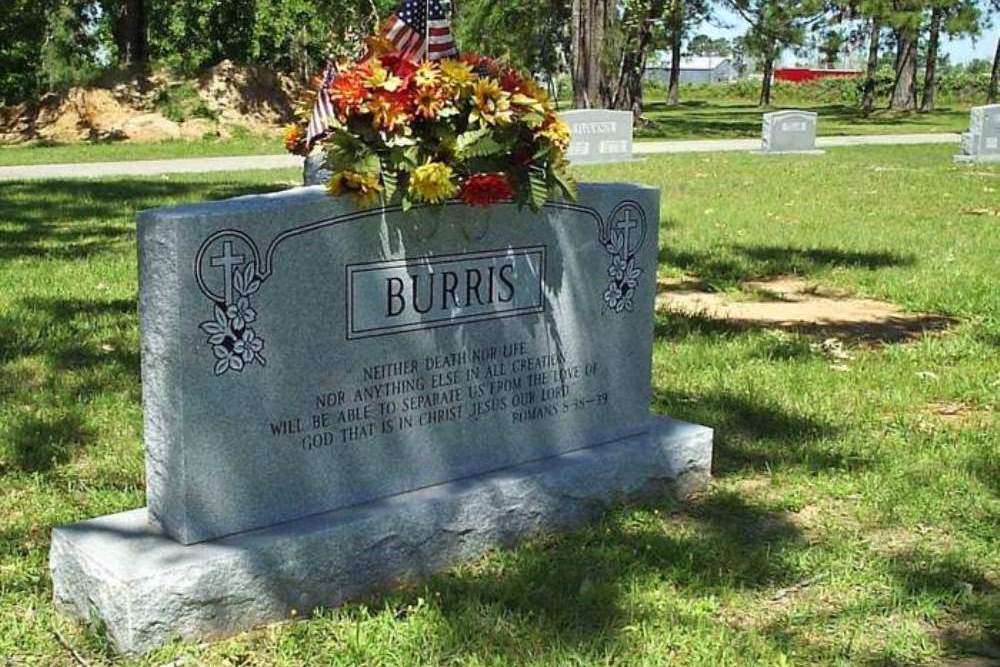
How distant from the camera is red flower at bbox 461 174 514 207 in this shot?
380 cm

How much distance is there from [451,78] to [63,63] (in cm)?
2555

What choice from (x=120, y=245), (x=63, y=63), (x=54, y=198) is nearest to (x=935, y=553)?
(x=120, y=245)

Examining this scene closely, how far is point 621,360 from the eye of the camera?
15.0ft

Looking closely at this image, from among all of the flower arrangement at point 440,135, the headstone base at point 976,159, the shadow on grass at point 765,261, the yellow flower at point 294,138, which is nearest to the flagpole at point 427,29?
the flower arrangement at point 440,135

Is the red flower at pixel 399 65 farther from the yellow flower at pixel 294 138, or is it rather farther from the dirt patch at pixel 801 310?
the dirt patch at pixel 801 310

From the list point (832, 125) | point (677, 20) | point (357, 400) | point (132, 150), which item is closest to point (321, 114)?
point (357, 400)

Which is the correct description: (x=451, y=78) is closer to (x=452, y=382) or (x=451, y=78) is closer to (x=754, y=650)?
(x=452, y=382)

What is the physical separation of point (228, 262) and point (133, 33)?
26732 mm

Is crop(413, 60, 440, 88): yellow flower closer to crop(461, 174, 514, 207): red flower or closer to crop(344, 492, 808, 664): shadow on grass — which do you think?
crop(461, 174, 514, 207): red flower

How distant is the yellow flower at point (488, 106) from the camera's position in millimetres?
3773

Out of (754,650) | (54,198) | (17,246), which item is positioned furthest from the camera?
(54,198)

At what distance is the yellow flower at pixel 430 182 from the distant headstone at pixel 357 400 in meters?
0.14

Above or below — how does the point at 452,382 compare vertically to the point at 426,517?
above

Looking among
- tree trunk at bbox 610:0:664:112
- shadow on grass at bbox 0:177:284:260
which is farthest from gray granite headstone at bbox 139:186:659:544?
tree trunk at bbox 610:0:664:112
